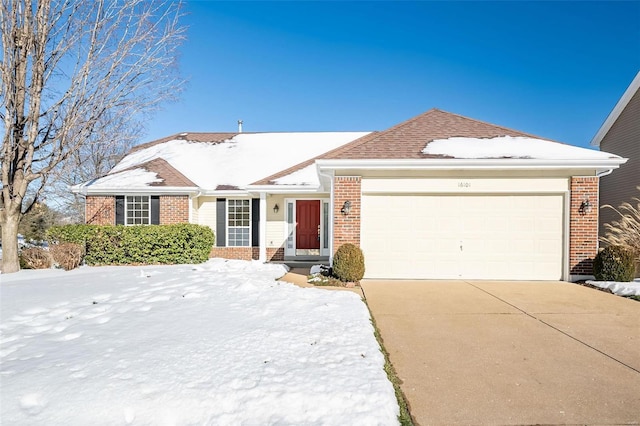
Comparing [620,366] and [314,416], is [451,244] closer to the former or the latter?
[620,366]

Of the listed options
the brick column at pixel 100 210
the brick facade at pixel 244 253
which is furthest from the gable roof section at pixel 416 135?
the brick column at pixel 100 210

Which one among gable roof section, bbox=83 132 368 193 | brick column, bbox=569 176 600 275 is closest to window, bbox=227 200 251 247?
gable roof section, bbox=83 132 368 193

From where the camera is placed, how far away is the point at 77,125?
31.5 feet

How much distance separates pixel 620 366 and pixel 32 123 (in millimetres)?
13410

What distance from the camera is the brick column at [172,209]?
459 inches

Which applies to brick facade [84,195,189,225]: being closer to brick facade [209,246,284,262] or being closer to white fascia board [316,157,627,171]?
brick facade [209,246,284,262]

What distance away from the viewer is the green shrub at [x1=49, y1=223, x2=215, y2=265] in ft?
33.2

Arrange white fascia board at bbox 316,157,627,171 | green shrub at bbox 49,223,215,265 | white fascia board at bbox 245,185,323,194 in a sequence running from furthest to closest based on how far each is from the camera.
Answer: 1. white fascia board at bbox 245,185,323,194
2. green shrub at bbox 49,223,215,265
3. white fascia board at bbox 316,157,627,171

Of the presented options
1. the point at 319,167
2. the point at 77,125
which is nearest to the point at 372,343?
the point at 319,167

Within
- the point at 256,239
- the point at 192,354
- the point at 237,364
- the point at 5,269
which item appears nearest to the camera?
the point at 237,364

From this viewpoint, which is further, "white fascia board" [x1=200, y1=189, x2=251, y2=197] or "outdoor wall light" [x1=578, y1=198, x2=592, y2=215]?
"white fascia board" [x1=200, y1=189, x2=251, y2=197]

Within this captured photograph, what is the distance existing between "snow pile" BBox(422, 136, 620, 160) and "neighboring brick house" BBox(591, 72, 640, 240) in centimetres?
636

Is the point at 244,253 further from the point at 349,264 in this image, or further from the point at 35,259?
the point at 35,259

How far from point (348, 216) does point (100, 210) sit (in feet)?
30.8
